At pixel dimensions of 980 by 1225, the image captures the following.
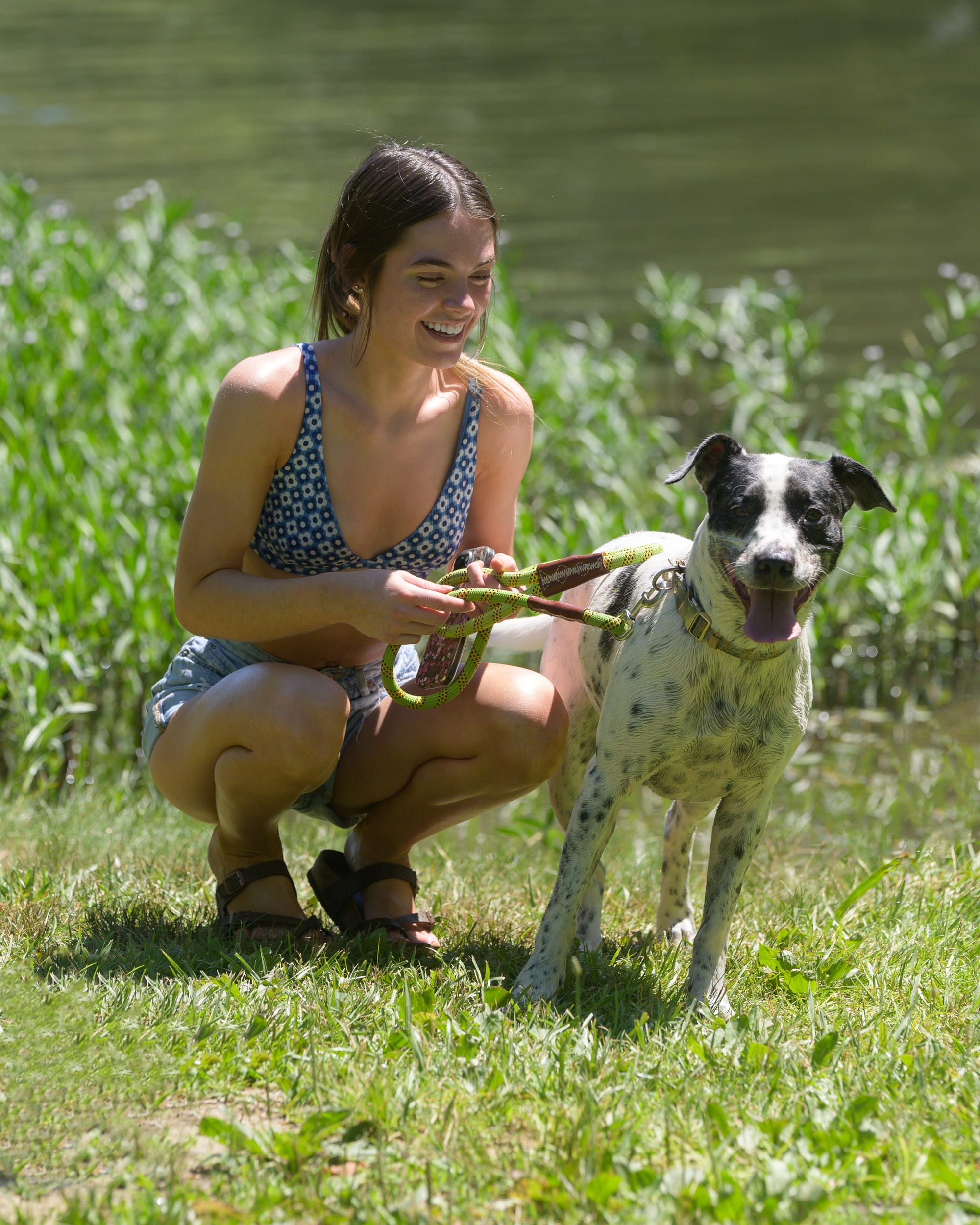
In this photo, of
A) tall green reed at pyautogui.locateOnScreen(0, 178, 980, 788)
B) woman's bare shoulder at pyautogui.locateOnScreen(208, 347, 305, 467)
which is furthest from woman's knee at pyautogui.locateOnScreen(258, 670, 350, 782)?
tall green reed at pyautogui.locateOnScreen(0, 178, 980, 788)

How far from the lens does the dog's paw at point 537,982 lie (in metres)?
A: 3.00

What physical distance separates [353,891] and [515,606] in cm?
80

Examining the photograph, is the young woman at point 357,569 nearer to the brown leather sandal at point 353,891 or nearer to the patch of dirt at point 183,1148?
the brown leather sandal at point 353,891

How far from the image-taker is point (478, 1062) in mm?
2566

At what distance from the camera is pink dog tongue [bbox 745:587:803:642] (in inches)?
110

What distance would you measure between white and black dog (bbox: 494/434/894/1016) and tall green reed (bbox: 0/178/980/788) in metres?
1.65

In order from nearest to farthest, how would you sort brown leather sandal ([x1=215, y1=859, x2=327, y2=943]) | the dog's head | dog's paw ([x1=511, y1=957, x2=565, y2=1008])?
the dog's head
dog's paw ([x1=511, y1=957, x2=565, y2=1008])
brown leather sandal ([x1=215, y1=859, x2=327, y2=943])

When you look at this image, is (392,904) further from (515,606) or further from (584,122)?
(584,122)

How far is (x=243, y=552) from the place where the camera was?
125 inches

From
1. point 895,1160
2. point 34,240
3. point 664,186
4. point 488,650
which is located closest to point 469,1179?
point 895,1160

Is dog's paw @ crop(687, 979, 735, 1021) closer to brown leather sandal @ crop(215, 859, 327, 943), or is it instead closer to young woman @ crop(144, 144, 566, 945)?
young woman @ crop(144, 144, 566, 945)

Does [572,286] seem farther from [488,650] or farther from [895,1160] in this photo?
[895,1160]

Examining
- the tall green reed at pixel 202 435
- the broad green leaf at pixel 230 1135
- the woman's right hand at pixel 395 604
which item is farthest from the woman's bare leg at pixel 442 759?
the tall green reed at pixel 202 435

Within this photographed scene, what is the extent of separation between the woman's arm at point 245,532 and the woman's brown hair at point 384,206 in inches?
8.5
